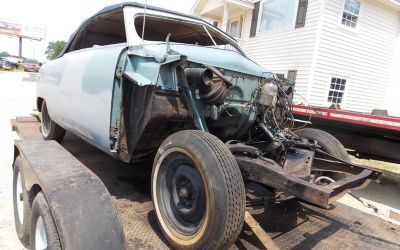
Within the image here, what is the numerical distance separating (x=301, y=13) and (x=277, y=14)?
4.90 ft

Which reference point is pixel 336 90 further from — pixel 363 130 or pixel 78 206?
pixel 78 206

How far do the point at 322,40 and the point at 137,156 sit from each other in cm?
1028

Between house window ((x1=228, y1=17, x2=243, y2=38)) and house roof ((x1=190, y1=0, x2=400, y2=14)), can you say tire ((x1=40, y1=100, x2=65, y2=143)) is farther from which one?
house window ((x1=228, y1=17, x2=243, y2=38))

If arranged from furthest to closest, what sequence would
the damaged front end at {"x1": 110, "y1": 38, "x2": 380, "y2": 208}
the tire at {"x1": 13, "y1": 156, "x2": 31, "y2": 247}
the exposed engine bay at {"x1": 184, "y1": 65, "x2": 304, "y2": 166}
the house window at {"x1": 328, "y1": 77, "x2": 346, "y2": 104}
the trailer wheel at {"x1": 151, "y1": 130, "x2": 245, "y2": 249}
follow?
the house window at {"x1": 328, "y1": 77, "x2": 346, "y2": 104}, the exposed engine bay at {"x1": 184, "y1": 65, "x2": 304, "y2": 166}, the damaged front end at {"x1": 110, "y1": 38, "x2": 380, "y2": 208}, the tire at {"x1": 13, "y1": 156, "x2": 31, "y2": 247}, the trailer wheel at {"x1": 151, "y1": 130, "x2": 245, "y2": 249}

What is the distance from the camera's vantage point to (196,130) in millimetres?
2527

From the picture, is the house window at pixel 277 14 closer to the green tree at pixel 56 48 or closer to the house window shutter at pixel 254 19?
the house window shutter at pixel 254 19

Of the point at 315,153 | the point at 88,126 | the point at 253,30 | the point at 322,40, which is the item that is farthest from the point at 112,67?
the point at 253,30

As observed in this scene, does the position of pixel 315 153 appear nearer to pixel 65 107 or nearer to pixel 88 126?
pixel 88 126

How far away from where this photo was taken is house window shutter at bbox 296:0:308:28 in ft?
39.7

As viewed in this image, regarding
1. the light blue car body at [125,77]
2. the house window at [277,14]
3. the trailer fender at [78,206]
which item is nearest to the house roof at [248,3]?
the house window at [277,14]

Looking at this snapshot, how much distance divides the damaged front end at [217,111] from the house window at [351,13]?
34.2 ft

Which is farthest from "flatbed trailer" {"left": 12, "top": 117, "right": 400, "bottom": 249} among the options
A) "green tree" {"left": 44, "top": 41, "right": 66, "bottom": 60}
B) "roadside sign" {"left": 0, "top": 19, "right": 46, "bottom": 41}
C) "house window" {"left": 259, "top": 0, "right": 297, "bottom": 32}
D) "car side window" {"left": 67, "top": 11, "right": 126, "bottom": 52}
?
"roadside sign" {"left": 0, "top": 19, "right": 46, "bottom": 41}

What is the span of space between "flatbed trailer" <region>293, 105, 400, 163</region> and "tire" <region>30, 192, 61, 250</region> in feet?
11.9

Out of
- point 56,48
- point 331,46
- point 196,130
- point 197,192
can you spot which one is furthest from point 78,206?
point 56,48
